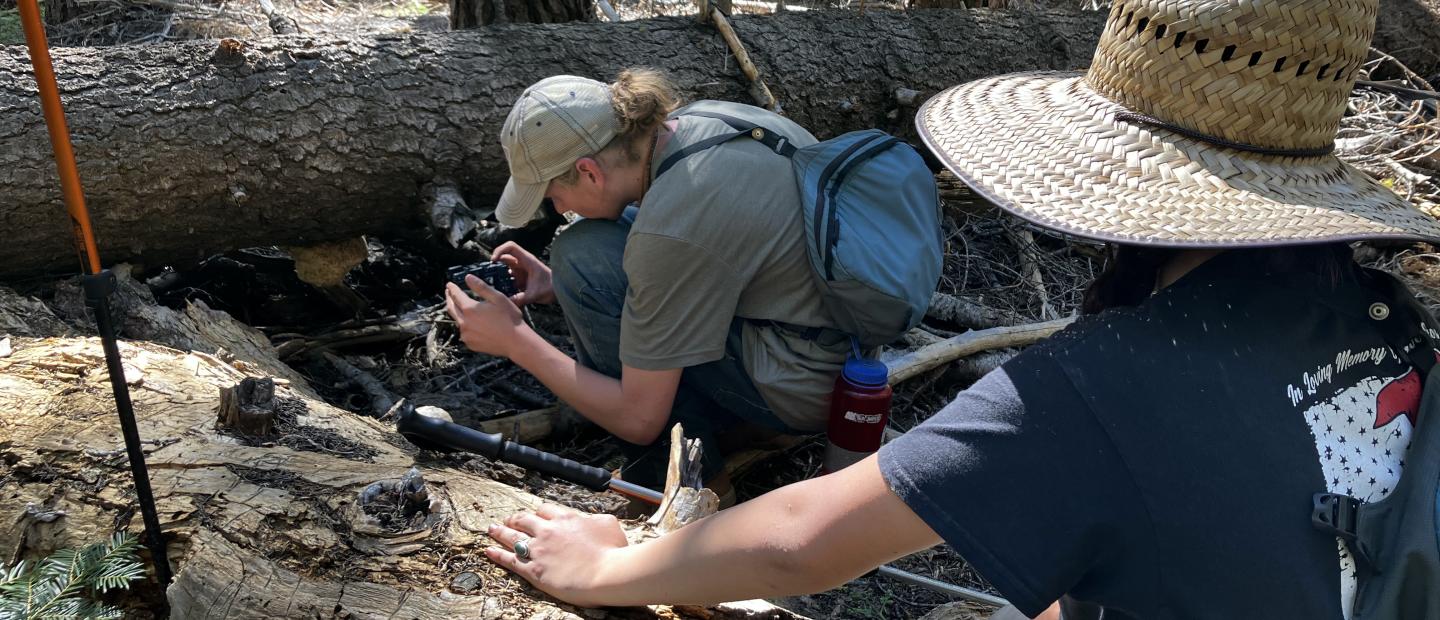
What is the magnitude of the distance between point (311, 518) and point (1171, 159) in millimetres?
1525

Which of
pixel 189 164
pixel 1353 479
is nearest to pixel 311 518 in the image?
pixel 1353 479

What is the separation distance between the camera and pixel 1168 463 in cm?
115

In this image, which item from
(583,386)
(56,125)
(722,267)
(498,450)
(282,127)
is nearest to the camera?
(56,125)

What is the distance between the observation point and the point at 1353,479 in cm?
118

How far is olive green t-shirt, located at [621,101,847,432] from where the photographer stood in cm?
233

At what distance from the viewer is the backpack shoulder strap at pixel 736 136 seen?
2.43 m

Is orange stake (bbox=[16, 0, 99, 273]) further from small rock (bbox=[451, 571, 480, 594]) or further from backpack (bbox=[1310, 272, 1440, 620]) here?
backpack (bbox=[1310, 272, 1440, 620])

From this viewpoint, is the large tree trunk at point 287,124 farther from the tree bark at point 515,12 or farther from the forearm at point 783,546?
the forearm at point 783,546

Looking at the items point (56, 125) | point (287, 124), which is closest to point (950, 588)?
point (56, 125)

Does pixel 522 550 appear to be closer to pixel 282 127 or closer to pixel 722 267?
pixel 722 267

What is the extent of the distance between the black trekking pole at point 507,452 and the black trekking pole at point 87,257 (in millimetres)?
563

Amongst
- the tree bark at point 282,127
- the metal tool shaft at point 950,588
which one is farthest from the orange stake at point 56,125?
the tree bark at point 282,127

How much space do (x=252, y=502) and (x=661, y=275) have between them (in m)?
0.96

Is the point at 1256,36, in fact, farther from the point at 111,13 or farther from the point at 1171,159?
the point at 111,13
